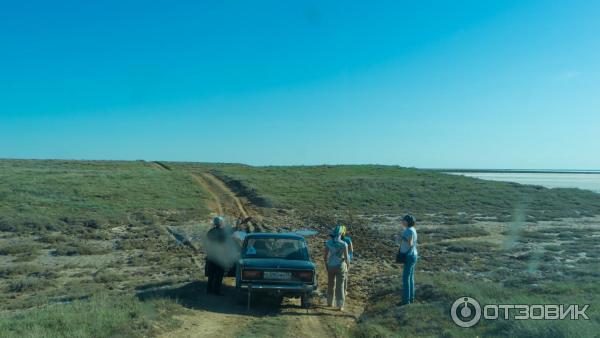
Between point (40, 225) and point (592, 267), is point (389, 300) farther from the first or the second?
point (40, 225)

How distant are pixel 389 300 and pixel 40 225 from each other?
64.1ft

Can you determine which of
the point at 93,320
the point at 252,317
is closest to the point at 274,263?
the point at 252,317

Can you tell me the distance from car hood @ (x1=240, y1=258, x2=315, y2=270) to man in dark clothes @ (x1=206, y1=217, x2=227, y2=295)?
1.11 meters

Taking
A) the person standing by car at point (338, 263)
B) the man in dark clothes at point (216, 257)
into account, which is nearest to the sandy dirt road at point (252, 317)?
the man in dark clothes at point (216, 257)

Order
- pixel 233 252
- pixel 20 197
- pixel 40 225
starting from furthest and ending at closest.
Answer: pixel 20 197 < pixel 40 225 < pixel 233 252

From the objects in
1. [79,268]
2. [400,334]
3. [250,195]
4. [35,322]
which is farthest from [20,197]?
[400,334]

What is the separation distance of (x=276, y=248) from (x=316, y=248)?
29.7ft

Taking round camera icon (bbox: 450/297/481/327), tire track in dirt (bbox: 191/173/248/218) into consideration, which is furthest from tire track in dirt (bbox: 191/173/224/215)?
round camera icon (bbox: 450/297/481/327)

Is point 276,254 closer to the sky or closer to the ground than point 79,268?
closer to the sky

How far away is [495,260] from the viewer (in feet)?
59.7

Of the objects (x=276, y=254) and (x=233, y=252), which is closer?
(x=276, y=254)

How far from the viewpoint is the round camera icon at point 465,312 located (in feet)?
28.0

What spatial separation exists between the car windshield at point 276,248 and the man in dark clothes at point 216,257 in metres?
0.81

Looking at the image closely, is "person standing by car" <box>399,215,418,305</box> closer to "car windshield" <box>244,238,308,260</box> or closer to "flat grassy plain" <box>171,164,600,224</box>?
"car windshield" <box>244,238,308,260</box>
